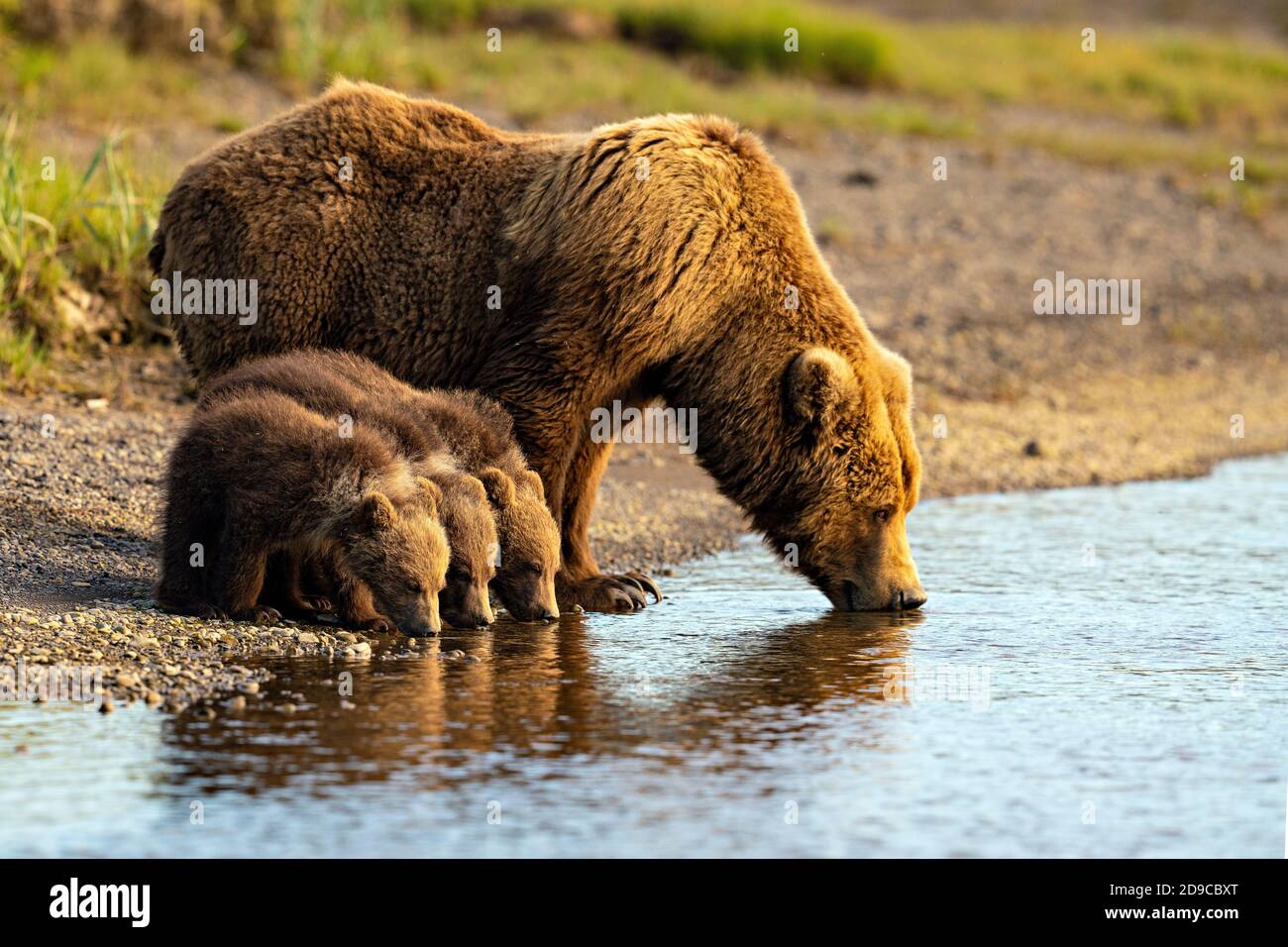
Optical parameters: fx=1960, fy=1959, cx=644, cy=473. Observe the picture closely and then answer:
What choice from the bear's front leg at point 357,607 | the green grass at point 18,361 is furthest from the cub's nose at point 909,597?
the green grass at point 18,361

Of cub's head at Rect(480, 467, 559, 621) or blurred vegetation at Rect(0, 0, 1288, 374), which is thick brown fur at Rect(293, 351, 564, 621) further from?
blurred vegetation at Rect(0, 0, 1288, 374)

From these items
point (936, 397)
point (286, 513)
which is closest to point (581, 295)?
point (286, 513)

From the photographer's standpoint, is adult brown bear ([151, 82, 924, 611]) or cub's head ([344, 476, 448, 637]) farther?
adult brown bear ([151, 82, 924, 611])

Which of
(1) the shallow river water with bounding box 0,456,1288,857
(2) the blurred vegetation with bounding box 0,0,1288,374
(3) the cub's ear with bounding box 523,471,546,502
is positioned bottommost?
(1) the shallow river water with bounding box 0,456,1288,857

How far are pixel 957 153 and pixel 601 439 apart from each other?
1226 cm

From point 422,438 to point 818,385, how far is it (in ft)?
5.17

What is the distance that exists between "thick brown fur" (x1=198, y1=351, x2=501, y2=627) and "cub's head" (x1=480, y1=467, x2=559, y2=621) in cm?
5

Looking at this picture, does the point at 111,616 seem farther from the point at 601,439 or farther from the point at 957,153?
the point at 957,153

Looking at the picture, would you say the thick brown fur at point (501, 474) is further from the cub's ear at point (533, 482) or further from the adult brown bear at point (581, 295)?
the adult brown bear at point (581, 295)

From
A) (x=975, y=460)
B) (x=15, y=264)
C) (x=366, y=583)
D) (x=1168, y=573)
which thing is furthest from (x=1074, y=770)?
(x=15, y=264)

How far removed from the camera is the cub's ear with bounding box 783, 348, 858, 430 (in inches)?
305

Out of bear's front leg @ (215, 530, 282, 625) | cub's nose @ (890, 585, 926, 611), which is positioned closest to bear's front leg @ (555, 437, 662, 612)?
cub's nose @ (890, 585, 926, 611)

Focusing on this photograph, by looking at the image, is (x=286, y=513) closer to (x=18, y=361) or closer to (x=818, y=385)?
(x=818, y=385)
